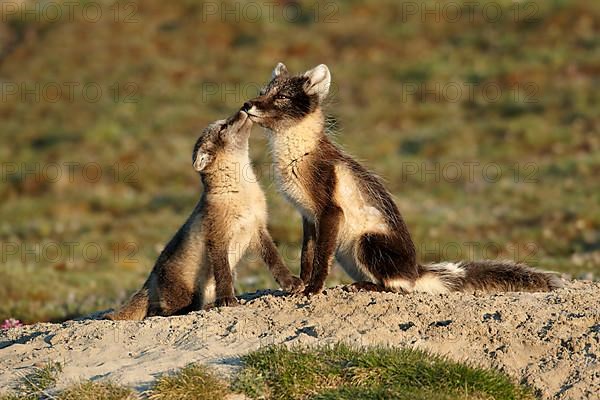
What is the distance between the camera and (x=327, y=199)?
7531 mm

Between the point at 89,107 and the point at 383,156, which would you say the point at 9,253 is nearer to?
the point at 383,156

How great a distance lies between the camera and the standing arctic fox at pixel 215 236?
8.09 meters

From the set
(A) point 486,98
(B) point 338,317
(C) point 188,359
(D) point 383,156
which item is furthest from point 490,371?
(A) point 486,98

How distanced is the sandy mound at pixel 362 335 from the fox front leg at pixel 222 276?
7.4 inches

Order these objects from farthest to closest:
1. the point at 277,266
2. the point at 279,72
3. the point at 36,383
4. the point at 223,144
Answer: the point at 223,144 → the point at 279,72 → the point at 277,266 → the point at 36,383

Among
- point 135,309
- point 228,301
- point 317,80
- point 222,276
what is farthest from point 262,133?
point 135,309

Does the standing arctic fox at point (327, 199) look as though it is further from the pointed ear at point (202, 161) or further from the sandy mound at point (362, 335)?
the pointed ear at point (202, 161)

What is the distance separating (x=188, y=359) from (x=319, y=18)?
35.1 meters

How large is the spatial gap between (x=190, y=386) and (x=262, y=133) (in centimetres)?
322

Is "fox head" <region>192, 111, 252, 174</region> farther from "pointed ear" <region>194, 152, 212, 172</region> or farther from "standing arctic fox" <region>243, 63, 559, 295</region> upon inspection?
"standing arctic fox" <region>243, 63, 559, 295</region>

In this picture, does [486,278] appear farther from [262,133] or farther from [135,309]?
[135,309]

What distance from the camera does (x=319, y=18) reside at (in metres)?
40.2

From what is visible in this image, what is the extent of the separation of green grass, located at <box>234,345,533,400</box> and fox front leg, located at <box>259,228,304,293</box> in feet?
5.42

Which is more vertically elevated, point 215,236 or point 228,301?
point 215,236
